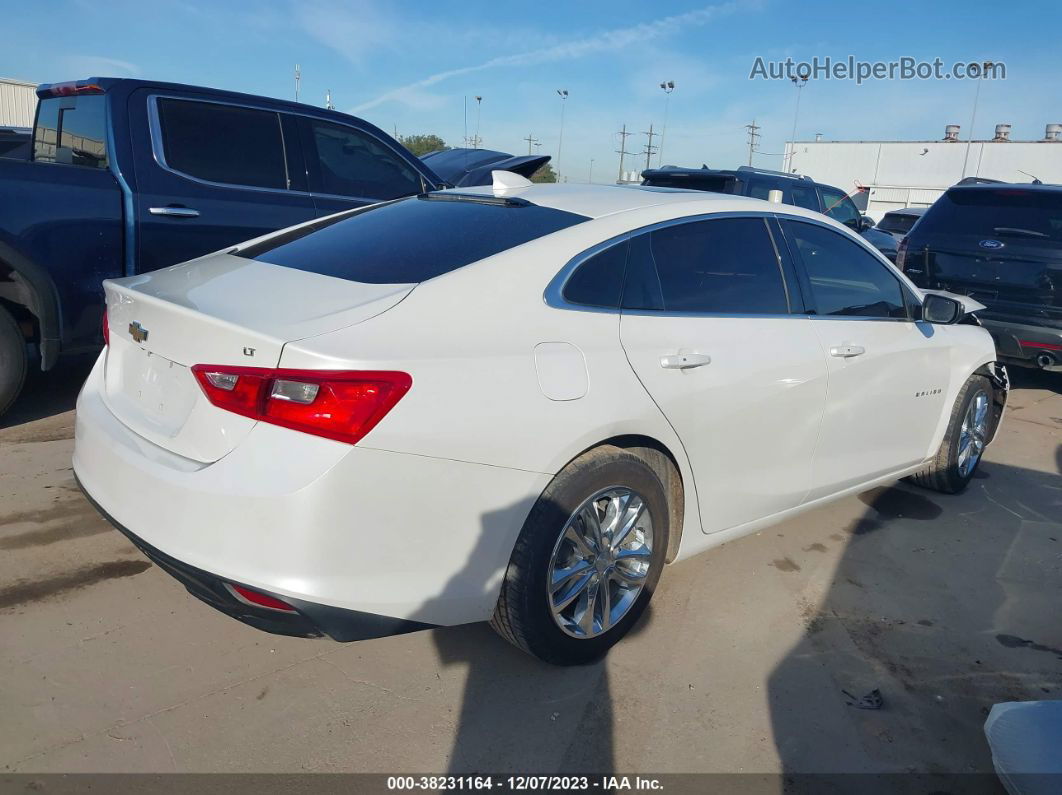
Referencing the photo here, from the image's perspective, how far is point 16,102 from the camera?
28078mm

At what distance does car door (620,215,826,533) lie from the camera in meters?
2.86

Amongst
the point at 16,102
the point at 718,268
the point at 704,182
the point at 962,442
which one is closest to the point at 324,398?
the point at 718,268

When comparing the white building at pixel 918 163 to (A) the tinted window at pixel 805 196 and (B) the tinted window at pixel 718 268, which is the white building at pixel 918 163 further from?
(B) the tinted window at pixel 718 268

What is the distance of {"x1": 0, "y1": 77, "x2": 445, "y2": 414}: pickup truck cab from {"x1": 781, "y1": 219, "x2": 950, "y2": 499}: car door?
3310 mm

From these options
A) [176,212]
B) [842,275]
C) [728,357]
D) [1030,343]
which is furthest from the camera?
[1030,343]

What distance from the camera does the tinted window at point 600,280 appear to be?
8.81 feet

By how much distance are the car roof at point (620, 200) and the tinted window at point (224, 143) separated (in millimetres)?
2215

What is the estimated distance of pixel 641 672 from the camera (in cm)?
288

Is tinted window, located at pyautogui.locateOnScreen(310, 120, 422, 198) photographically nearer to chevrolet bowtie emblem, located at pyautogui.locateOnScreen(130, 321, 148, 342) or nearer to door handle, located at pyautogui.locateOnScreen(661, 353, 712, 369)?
chevrolet bowtie emblem, located at pyautogui.locateOnScreen(130, 321, 148, 342)

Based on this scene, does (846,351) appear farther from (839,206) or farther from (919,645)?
(839,206)

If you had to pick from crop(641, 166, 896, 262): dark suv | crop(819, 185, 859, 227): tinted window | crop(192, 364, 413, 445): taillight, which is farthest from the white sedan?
crop(819, 185, 859, 227): tinted window

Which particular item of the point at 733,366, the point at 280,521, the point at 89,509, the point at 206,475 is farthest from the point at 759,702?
the point at 89,509

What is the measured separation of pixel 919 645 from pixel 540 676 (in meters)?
1.52

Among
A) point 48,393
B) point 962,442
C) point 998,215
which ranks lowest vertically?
point 48,393
